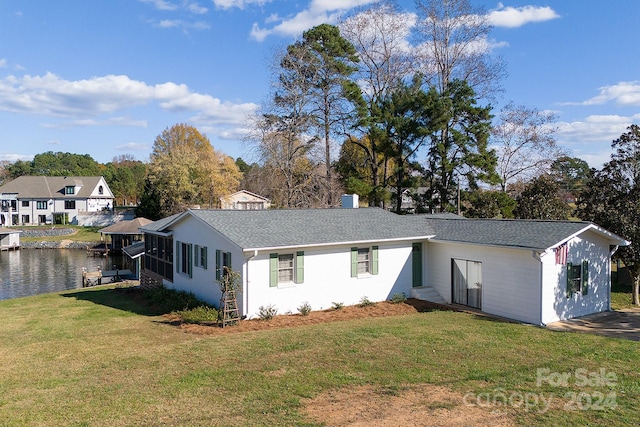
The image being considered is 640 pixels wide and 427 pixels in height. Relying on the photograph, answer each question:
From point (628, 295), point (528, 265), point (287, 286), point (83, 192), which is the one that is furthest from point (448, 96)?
point (83, 192)

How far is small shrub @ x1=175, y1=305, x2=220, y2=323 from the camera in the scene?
48.9 ft

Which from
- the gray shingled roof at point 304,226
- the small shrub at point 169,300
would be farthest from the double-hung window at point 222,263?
the small shrub at point 169,300

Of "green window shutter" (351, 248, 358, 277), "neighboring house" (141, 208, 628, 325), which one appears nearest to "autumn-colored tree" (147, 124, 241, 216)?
"neighboring house" (141, 208, 628, 325)

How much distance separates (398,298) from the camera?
1823cm

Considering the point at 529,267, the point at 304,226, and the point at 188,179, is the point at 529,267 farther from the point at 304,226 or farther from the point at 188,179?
the point at 188,179

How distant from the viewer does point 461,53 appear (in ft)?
113

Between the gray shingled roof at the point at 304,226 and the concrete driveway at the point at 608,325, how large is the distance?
6.13m

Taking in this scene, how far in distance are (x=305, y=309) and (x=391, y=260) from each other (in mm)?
4474

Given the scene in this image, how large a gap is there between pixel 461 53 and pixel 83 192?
205ft

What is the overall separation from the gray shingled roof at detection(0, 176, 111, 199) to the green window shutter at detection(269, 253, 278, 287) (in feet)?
215

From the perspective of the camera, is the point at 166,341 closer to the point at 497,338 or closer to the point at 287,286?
the point at 287,286

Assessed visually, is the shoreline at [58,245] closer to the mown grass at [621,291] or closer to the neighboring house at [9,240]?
the neighboring house at [9,240]

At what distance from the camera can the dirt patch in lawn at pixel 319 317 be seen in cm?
1408

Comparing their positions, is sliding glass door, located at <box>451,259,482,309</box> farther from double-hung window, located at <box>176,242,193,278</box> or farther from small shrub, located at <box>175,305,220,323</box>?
double-hung window, located at <box>176,242,193,278</box>
